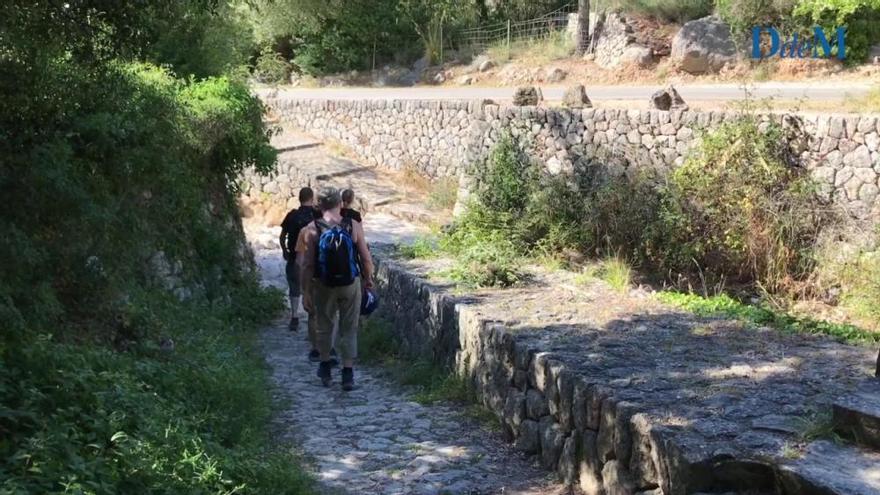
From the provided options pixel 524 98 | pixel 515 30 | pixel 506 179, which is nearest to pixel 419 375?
pixel 506 179

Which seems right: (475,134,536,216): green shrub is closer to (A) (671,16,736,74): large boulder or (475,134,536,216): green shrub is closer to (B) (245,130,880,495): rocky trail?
(B) (245,130,880,495): rocky trail

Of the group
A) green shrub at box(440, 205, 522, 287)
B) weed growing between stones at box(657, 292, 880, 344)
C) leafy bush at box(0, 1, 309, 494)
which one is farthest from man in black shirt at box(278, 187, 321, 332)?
weed growing between stones at box(657, 292, 880, 344)

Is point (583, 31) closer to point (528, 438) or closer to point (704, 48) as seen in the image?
point (704, 48)

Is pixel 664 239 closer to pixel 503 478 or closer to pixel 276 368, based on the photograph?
pixel 276 368

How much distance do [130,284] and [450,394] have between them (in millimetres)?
2906

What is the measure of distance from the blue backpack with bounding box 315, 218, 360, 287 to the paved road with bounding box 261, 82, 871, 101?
9.08 metres

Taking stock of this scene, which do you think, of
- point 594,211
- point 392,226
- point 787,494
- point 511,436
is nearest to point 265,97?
point 392,226

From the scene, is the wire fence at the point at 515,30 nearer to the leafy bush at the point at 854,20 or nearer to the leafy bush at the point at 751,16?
the leafy bush at the point at 751,16

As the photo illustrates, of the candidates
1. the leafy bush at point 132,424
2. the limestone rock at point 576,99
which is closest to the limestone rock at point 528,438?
the leafy bush at point 132,424

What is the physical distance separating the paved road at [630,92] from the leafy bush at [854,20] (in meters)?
1.81

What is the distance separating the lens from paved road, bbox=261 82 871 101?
16828 millimetres

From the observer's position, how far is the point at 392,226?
18.3 metres

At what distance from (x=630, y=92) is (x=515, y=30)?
374 inches

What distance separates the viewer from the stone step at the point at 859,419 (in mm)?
4625
